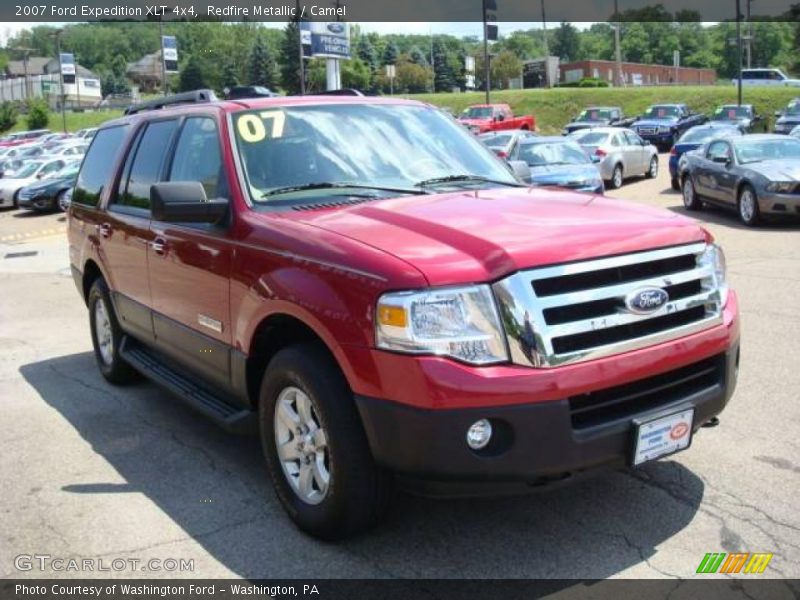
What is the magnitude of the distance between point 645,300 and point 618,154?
19.7 metres

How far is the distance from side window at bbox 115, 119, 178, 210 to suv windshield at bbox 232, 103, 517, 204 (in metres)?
0.98

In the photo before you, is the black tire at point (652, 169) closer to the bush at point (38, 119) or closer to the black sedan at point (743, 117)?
the black sedan at point (743, 117)

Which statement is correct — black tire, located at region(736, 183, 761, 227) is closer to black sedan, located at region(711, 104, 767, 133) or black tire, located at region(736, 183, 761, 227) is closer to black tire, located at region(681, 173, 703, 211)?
black tire, located at region(681, 173, 703, 211)

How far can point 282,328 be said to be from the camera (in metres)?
3.91

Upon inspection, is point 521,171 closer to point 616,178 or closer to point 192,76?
point 616,178

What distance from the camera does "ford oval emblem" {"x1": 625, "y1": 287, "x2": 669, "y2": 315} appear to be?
3314mm

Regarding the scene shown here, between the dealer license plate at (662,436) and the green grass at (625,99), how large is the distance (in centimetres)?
5069

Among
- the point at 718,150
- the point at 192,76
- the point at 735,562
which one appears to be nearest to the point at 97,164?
the point at 735,562

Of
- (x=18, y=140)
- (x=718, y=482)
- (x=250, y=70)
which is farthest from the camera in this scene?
(x=250, y=70)

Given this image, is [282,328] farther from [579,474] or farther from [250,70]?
[250,70]

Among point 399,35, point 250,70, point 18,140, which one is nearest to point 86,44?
point 399,35

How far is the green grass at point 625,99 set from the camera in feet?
165

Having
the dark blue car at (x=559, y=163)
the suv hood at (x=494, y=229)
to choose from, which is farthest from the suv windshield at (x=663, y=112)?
the suv hood at (x=494, y=229)

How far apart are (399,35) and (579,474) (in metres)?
138
